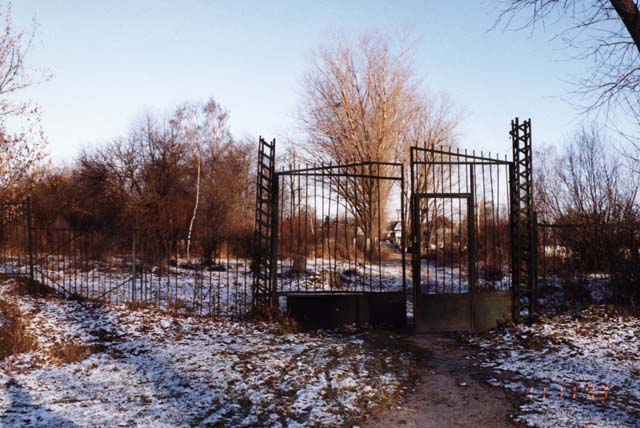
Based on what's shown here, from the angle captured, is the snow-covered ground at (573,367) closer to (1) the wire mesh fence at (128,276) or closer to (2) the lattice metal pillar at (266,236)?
(2) the lattice metal pillar at (266,236)

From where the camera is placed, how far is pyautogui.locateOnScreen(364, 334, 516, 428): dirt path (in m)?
4.90

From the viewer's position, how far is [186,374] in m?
6.21

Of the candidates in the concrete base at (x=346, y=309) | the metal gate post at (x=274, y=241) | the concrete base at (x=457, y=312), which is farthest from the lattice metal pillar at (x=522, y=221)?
the metal gate post at (x=274, y=241)

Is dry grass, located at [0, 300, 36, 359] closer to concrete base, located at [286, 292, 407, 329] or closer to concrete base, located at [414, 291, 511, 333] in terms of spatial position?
concrete base, located at [286, 292, 407, 329]

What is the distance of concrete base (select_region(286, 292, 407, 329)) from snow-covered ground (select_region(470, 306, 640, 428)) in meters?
1.75

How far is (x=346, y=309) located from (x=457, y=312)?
7.21 feet

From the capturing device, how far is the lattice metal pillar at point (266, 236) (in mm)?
9461

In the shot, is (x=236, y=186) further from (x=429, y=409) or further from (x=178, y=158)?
(x=429, y=409)

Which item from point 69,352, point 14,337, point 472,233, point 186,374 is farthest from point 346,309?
point 14,337

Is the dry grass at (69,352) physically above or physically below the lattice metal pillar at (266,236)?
below

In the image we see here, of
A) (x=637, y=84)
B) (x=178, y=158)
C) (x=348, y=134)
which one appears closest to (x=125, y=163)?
(x=178, y=158)

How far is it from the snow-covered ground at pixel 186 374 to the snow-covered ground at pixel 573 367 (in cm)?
158

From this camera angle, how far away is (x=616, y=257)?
10.3 m

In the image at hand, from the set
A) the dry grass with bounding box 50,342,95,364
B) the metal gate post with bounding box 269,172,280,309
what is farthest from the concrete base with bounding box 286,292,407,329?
the dry grass with bounding box 50,342,95,364
